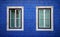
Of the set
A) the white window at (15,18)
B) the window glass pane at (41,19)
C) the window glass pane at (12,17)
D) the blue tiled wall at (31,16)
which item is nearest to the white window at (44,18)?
the window glass pane at (41,19)

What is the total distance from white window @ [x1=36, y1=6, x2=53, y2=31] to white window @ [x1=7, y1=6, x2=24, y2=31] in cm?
82

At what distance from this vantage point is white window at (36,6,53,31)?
36.2ft

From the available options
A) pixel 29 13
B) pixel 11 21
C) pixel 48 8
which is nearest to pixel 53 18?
pixel 48 8

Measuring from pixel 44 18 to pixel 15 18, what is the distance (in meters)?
1.49

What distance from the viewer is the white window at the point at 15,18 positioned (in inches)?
436

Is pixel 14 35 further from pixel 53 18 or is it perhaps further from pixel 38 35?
pixel 53 18

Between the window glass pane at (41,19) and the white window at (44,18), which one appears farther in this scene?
the window glass pane at (41,19)

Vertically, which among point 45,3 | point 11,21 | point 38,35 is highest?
point 45,3

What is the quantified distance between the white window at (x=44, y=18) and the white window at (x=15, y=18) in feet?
2.67

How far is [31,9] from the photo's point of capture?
36.1ft

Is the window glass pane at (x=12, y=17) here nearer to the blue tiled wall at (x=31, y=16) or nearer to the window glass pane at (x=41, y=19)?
the blue tiled wall at (x=31, y=16)

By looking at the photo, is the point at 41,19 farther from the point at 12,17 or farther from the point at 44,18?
the point at 12,17

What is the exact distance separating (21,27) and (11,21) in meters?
0.61

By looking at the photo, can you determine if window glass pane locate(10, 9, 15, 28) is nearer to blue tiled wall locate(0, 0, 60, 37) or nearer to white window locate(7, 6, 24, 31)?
white window locate(7, 6, 24, 31)
